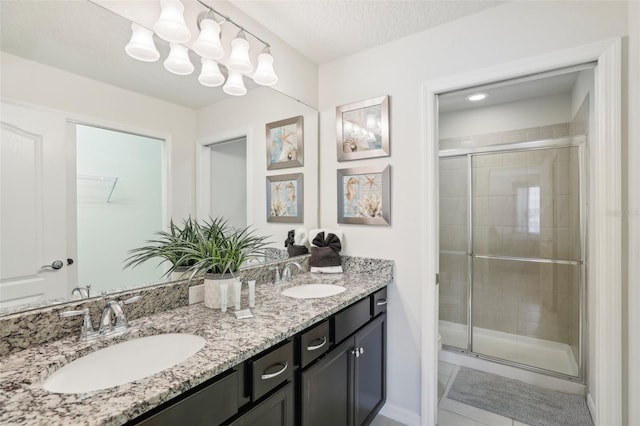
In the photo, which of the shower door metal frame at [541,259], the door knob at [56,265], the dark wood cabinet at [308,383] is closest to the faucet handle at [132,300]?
the door knob at [56,265]

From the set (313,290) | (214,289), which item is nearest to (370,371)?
(313,290)

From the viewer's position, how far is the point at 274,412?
41.2 inches

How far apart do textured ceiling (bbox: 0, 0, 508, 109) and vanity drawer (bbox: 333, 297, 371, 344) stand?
128 cm

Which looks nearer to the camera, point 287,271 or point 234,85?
point 234,85

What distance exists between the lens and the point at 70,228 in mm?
1076

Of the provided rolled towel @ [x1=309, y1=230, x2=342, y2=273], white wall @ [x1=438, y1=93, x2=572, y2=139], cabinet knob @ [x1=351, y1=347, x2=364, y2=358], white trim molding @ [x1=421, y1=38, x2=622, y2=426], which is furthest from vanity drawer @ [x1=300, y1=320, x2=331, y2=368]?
white wall @ [x1=438, y1=93, x2=572, y2=139]

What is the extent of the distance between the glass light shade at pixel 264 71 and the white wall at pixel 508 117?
6.88 feet

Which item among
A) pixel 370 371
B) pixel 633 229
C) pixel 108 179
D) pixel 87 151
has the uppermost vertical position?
pixel 87 151

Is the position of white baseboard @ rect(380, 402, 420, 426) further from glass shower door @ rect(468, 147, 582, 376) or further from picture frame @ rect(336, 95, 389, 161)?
picture frame @ rect(336, 95, 389, 161)

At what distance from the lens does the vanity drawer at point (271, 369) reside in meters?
0.97

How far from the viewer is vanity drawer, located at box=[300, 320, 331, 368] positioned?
119 cm

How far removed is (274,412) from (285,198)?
4.26 ft

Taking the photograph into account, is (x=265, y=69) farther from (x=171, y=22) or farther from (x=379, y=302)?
(x=379, y=302)

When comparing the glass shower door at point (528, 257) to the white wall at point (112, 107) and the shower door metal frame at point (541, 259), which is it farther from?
the white wall at point (112, 107)
